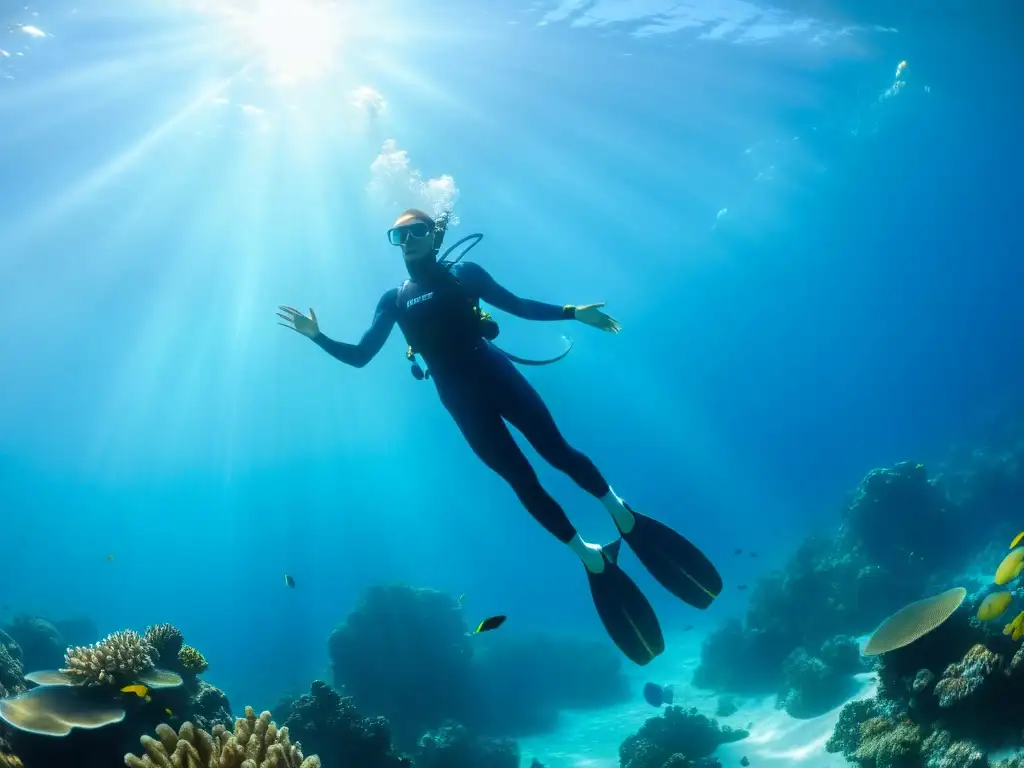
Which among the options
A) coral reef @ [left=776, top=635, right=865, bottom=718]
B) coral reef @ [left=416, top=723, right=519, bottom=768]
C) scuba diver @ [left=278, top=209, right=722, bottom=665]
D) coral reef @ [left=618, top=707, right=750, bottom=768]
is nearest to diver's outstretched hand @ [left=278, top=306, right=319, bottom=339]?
scuba diver @ [left=278, top=209, right=722, bottom=665]

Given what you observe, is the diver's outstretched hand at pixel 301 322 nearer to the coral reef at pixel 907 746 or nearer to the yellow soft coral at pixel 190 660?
the yellow soft coral at pixel 190 660

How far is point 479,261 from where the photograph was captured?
4231cm

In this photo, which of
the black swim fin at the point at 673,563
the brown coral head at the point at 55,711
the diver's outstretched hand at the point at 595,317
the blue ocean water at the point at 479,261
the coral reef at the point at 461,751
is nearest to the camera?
the brown coral head at the point at 55,711

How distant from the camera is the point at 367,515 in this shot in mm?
120562

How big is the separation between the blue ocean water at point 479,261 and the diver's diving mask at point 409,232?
20.8 m

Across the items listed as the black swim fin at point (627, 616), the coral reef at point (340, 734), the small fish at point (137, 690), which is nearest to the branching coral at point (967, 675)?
the black swim fin at point (627, 616)

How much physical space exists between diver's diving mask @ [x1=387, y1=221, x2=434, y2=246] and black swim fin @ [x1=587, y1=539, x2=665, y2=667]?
3994mm

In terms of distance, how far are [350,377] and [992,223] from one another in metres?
101

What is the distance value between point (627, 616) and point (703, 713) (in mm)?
12439

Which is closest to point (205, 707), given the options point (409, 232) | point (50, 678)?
point (50, 678)

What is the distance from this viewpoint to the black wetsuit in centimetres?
536

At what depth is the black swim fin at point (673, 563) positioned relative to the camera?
18.7 ft

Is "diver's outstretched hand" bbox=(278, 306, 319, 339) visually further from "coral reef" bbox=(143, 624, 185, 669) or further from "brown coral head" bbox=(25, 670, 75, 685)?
"coral reef" bbox=(143, 624, 185, 669)

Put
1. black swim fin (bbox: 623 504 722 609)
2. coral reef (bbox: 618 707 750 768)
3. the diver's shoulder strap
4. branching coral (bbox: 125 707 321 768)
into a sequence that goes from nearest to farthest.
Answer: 1. branching coral (bbox: 125 707 321 768)
2. black swim fin (bbox: 623 504 722 609)
3. the diver's shoulder strap
4. coral reef (bbox: 618 707 750 768)
